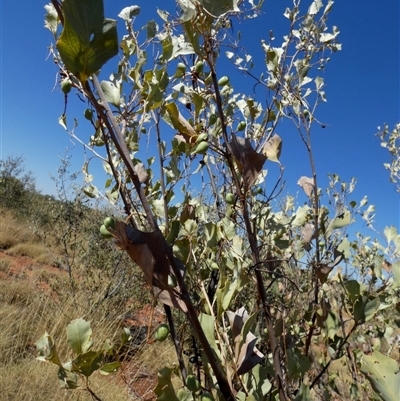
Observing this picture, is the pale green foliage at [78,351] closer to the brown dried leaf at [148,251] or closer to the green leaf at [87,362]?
the green leaf at [87,362]

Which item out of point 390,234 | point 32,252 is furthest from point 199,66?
point 32,252

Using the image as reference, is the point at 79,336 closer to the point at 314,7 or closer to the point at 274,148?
the point at 274,148

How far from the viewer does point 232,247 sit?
89 cm

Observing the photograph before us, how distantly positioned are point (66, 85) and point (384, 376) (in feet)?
2.34

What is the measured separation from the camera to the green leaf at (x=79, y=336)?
2.10 ft

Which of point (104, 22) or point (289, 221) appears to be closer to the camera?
point (104, 22)

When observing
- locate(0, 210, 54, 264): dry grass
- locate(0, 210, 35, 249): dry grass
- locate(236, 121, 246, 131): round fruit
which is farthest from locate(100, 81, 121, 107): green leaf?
locate(0, 210, 35, 249): dry grass

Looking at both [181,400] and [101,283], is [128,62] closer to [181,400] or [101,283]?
[181,400]

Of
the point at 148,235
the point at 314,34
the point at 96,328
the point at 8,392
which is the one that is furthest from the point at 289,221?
the point at 96,328

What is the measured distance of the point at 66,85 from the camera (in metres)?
0.59

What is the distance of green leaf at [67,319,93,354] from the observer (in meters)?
0.64

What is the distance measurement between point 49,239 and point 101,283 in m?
6.96

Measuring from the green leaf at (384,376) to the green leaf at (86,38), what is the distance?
65 centimetres

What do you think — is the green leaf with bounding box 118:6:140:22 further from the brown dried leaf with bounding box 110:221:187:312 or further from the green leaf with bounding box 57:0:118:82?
the brown dried leaf with bounding box 110:221:187:312
